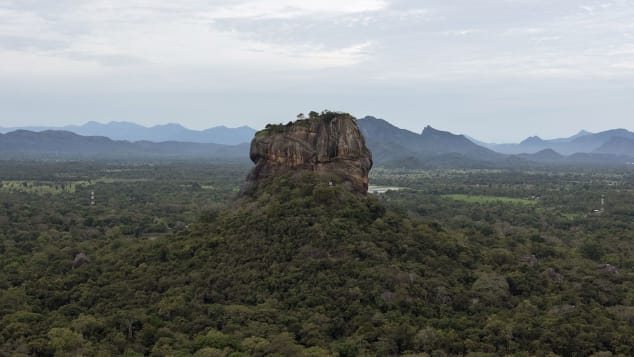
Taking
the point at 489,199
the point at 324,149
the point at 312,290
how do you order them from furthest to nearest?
1. the point at 489,199
2. the point at 324,149
3. the point at 312,290

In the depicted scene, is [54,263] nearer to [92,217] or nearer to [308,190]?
[308,190]

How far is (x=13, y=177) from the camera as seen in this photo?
138 metres

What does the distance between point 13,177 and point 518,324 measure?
139 meters

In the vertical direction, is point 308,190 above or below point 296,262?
above

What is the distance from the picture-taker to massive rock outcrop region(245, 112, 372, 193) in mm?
44656

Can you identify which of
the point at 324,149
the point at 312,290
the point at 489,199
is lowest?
the point at 489,199

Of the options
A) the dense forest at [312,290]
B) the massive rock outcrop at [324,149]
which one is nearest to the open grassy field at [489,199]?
the dense forest at [312,290]

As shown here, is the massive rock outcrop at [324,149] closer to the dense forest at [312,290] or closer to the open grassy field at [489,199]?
the dense forest at [312,290]

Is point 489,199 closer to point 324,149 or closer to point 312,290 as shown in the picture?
point 324,149

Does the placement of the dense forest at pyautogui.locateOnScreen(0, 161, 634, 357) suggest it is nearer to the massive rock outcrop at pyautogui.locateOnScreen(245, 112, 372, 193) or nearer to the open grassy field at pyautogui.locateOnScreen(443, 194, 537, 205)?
the massive rock outcrop at pyautogui.locateOnScreen(245, 112, 372, 193)

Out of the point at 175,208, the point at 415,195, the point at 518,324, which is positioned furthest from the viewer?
the point at 415,195

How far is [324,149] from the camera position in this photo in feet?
146

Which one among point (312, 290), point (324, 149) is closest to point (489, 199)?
point (324, 149)

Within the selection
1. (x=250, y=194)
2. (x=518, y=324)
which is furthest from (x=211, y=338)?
(x=250, y=194)
